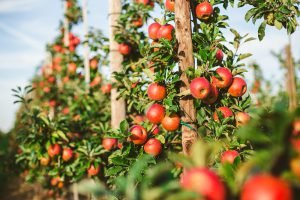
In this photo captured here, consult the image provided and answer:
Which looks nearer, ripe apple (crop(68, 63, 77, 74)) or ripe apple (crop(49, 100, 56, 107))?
ripe apple (crop(68, 63, 77, 74))

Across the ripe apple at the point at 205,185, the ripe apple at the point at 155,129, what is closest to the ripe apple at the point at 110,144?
the ripe apple at the point at 155,129

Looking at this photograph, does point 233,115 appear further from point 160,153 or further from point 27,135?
point 27,135

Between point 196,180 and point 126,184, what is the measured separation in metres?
0.20

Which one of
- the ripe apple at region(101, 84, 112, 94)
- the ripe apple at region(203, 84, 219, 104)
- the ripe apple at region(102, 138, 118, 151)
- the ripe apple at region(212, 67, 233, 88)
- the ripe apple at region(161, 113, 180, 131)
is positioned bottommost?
the ripe apple at region(102, 138, 118, 151)

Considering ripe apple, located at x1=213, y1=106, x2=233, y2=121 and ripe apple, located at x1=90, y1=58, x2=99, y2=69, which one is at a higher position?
ripe apple, located at x1=90, y1=58, x2=99, y2=69

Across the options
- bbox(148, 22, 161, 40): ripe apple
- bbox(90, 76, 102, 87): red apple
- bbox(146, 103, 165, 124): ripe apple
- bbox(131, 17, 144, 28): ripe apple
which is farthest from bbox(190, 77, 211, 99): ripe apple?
bbox(90, 76, 102, 87): red apple

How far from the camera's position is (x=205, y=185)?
89cm

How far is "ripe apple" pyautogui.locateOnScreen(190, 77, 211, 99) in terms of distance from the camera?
2.27 meters

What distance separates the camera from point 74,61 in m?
6.00

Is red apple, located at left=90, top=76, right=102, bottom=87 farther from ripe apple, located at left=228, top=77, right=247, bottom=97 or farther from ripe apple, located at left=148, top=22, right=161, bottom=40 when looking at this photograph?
ripe apple, located at left=228, top=77, right=247, bottom=97

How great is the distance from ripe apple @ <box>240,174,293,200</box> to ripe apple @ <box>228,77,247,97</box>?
1.74 m

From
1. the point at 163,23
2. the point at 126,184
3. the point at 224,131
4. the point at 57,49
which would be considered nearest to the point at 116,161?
the point at 224,131

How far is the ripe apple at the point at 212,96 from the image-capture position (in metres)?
2.43

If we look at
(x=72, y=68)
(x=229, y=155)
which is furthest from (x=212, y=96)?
(x=72, y=68)
